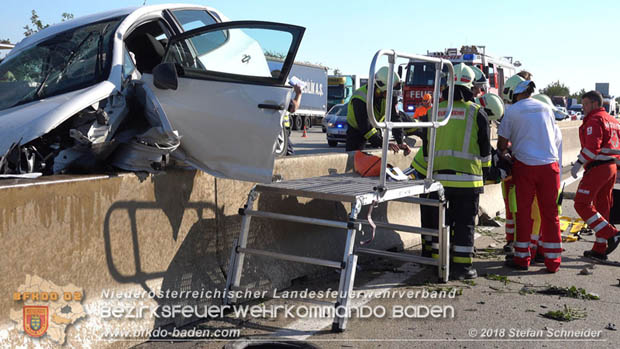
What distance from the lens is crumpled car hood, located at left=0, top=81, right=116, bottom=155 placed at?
459 centimetres

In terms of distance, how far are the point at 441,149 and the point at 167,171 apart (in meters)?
3.10

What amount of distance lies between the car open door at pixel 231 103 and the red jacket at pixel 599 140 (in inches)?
175

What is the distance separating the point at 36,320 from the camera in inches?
152

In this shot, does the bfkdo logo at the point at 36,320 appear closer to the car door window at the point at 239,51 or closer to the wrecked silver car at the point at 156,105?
the wrecked silver car at the point at 156,105

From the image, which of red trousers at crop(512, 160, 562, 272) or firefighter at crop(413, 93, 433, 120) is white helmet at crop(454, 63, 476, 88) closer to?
firefighter at crop(413, 93, 433, 120)

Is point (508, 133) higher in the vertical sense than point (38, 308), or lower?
higher

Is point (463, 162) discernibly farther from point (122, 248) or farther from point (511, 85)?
point (122, 248)

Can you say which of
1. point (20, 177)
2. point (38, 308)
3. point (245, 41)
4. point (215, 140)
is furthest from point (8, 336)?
point (245, 41)

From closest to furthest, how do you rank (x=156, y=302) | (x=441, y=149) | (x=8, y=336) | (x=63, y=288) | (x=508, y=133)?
(x=8, y=336)
(x=63, y=288)
(x=156, y=302)
(x=441, y=149)
(x=508, y=133)

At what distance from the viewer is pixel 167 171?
4.93 metres

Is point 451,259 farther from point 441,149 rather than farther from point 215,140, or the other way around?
point 215,140

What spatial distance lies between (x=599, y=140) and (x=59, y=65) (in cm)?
593

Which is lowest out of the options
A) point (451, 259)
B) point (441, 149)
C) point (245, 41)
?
point (451, 259)

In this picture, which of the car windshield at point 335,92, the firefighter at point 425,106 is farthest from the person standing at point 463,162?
the car windshield at point 335,92
